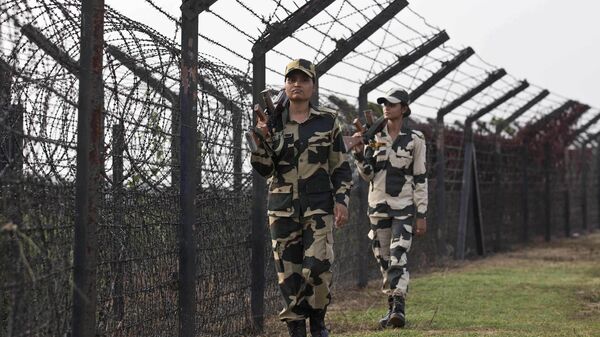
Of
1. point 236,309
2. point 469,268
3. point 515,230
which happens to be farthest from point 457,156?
point 236,309

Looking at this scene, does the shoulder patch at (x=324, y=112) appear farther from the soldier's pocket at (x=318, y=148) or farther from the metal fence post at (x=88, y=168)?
the metal fence post at (x=88, y=168)

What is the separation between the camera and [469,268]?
12211mm

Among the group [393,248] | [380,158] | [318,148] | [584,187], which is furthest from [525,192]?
[318,148]

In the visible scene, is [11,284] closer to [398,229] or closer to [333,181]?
[333,181]

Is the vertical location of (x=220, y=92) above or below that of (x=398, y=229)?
above

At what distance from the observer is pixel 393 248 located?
22.4 feet

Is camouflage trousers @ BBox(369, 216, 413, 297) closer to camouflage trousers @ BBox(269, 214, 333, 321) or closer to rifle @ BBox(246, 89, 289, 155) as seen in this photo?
camouflage trousers @ BBox(269, 214, 333, 321)

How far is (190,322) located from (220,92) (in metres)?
1.57

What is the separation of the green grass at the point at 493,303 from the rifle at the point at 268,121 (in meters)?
1.62

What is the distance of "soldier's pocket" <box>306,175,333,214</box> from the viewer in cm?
528

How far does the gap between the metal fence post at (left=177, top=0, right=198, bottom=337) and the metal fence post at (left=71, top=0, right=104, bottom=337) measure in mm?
1327

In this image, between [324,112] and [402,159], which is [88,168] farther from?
[402,159]

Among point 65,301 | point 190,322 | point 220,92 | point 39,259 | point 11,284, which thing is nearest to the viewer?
point 11,284

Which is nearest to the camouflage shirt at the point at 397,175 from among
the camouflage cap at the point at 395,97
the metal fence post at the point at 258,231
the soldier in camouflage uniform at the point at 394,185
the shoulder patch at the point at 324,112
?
the soldier in camouflage uniform at the point at 394,185
